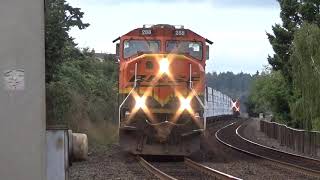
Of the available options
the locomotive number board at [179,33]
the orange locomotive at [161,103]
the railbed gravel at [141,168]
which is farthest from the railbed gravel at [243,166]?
the locomotive number board at [179,33]

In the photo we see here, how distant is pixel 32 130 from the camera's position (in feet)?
9.52

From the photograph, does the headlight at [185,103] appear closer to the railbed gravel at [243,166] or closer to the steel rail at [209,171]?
the steel rail at [209,171]

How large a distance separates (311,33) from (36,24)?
2117cm

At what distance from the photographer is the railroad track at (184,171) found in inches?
517

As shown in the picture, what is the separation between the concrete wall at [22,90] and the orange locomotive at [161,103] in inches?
539

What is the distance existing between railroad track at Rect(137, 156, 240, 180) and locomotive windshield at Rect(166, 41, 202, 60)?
344 centimetres

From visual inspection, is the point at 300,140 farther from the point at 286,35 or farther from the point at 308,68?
the point at 286,35

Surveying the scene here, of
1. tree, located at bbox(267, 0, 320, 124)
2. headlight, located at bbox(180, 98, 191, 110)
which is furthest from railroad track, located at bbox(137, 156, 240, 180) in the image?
tree, located at bbox(267, 0, 320, 124)

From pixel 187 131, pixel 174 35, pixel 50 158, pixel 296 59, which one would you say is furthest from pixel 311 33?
pixel 50 158

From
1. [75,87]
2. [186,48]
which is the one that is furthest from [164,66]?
[75,87]

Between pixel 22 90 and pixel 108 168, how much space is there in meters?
12.9

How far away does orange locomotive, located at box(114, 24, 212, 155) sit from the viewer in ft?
55.0

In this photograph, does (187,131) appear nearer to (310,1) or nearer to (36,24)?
(36,24)

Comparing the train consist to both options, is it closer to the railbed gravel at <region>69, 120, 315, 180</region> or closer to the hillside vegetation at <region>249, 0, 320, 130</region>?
the railbed gravel at <region>69, 120, 315, 180</region>
